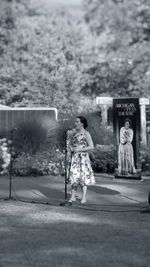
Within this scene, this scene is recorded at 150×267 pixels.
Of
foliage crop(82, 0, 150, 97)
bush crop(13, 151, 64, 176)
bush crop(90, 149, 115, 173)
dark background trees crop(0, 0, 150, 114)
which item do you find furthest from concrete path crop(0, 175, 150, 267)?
foliage crop(82, 0, 150, 97)

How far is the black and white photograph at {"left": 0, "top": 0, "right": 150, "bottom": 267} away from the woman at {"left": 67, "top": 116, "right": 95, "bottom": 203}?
20mm

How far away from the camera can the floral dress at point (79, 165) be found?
500 inches

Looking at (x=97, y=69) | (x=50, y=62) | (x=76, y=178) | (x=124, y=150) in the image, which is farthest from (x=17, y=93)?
(x=76, y=178)

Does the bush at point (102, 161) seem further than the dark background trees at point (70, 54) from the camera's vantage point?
No

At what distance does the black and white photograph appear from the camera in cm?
880

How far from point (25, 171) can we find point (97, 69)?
69.9 feet

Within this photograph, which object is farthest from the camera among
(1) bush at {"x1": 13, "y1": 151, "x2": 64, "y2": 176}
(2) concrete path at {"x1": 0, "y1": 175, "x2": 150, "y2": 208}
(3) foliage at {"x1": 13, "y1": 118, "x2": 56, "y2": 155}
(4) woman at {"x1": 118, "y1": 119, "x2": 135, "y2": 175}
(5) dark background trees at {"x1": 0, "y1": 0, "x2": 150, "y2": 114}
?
(5) dark background trees at {"x1": 0, "y1": 0, "x2": 150, "y2": 114}

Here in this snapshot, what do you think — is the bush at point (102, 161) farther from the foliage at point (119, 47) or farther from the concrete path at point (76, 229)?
the foliage at point (119, 47)

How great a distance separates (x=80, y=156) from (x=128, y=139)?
4.11 metres

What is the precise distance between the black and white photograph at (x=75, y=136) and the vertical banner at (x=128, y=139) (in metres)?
0.03

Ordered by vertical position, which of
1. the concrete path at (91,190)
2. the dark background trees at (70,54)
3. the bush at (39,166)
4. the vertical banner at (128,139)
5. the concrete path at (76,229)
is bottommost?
the concrete path at (76,229)

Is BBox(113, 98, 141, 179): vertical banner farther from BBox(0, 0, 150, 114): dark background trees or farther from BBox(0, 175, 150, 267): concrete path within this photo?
BBox(0, 0, 150, 114): dark background trees

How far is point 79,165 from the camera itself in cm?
1277

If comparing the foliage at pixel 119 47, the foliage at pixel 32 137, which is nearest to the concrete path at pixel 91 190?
the foliage at pixel 32 137
